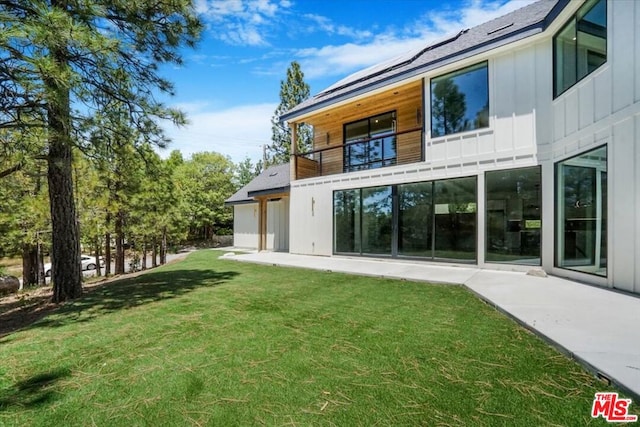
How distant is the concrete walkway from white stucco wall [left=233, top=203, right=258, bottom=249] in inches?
404

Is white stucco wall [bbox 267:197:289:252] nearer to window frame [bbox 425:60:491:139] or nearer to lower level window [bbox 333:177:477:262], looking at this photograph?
lower level window [bbox 333:177:477:262]

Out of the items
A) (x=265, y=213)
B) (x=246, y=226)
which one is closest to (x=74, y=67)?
(x=265, y=213)

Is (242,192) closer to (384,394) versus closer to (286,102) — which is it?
(286,102)

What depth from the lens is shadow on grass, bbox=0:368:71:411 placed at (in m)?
2.37

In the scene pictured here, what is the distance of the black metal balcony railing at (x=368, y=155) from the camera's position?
33.2 ft

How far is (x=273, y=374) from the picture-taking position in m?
2.71

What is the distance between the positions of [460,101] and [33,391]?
31.1 feet

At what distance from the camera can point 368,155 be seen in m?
11.1

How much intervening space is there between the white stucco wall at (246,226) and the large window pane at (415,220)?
9801mm

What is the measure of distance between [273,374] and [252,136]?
109 ft

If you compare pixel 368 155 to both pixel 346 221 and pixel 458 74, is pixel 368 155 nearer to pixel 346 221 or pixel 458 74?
pixel 346 221

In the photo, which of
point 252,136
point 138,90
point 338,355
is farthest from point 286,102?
point 338,355

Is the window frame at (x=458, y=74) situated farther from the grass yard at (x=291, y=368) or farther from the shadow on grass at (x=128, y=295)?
the shadow on grass at (x=128, y=295)

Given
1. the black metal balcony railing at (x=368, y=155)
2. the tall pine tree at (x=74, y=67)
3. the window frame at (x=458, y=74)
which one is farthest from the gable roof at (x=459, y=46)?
the tall pine tree at (x=74, y=67)
